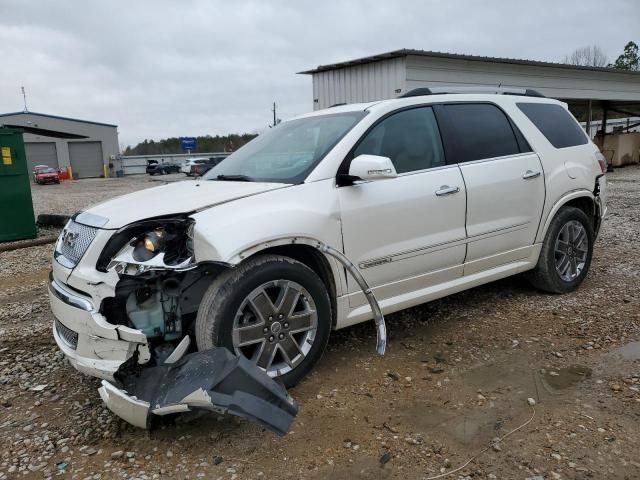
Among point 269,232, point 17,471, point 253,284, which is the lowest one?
point 17,471

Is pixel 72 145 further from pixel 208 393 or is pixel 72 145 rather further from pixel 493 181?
pixel 208 393

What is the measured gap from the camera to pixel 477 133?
417 centimetres

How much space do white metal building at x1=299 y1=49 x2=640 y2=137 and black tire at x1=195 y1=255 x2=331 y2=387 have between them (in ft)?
37.1

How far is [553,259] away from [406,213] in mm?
1938

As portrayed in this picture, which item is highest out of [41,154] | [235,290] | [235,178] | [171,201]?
[41,154]

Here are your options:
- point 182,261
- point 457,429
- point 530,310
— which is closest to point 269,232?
point 182,261

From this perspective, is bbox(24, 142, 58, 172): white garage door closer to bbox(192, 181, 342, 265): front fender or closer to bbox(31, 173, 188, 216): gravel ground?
bbox(31, 173, 188, 216): gravel ground

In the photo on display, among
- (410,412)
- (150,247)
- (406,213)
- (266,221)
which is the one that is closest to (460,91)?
(406,213)

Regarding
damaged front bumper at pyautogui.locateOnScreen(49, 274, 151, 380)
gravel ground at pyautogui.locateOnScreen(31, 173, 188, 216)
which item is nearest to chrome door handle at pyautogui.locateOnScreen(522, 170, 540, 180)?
damaged front bumper at pyautogui.locateOnScreen(49, 274, 151, 380)

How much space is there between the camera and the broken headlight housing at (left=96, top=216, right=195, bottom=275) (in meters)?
2.77

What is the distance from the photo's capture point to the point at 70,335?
296 centimetres

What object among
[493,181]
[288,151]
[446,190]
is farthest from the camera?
[493,181]

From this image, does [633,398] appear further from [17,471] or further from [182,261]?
[17,471]

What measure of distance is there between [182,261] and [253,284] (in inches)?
16.3
